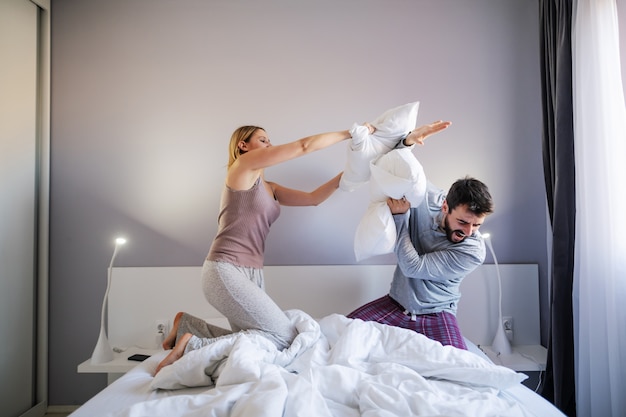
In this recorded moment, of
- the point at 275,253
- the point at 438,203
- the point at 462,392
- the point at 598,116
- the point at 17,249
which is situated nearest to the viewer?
the point at 462,392

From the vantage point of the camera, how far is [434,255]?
6.62 ft

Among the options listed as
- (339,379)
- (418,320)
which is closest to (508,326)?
(418,320)

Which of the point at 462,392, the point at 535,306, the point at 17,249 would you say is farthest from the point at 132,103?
the point at 535,306

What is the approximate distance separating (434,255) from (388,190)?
0.35 metres

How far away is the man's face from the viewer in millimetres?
1937

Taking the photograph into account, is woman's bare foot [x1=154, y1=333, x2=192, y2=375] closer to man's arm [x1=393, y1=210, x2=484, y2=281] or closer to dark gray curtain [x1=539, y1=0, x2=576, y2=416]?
man's arm [x1=393, y1=210, x2=484, y2=281]

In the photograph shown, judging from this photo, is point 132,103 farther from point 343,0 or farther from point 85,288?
point 343,0

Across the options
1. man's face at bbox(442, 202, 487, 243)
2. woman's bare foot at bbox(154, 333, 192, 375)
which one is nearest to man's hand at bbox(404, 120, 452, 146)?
man's face at bbox(442, 202, 487, 243)

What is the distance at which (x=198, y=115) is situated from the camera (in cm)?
264

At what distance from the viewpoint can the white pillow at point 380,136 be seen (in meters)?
2.08

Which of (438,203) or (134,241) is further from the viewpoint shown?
(134,241)

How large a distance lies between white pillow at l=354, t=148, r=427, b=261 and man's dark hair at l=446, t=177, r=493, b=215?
16 cm

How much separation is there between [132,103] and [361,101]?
133 cm

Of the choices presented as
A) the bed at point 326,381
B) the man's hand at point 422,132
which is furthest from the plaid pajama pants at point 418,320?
the man's hand at point 422,132
